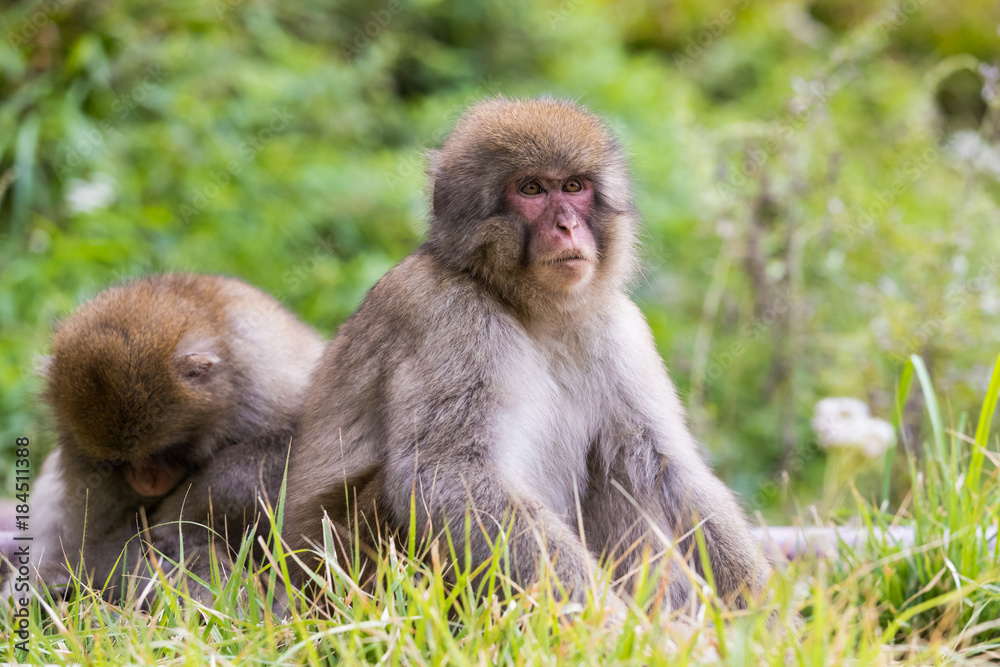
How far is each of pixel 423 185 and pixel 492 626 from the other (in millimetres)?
1633

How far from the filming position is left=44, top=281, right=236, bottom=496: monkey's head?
3479mm

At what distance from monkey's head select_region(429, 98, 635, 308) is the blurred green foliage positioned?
38 centimetres

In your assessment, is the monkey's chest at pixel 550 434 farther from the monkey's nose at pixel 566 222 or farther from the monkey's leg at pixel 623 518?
the monkey's nose at pixel 566 222

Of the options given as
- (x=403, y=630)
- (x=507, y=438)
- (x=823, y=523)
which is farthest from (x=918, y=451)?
(x=403, y=630)

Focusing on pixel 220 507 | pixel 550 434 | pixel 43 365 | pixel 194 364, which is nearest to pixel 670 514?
pixel 550 434

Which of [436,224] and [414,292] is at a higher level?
[436,224]

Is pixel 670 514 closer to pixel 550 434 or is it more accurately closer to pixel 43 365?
pixel 550 434

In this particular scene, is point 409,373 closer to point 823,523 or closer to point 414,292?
point 414,292

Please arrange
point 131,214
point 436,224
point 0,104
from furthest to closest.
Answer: point 0,104, point 131,214, point 436,224

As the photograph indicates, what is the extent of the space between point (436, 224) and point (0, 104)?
4.95m

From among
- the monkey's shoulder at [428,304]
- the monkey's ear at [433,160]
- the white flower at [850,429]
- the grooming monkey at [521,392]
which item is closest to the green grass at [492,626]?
the grooming monkey at [521,392]

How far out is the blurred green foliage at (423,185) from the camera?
5.54 metres

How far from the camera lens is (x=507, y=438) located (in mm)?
3023

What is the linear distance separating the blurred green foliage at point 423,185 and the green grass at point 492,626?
1.42m
